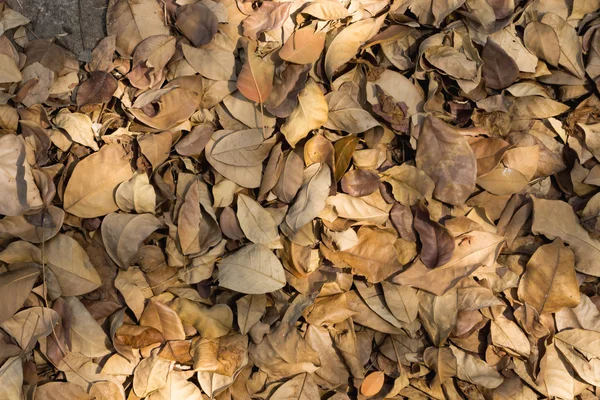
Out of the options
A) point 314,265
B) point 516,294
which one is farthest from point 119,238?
point 516,294

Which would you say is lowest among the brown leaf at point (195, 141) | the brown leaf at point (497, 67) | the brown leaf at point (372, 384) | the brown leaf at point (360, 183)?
the brown leaf at point (372, 384)

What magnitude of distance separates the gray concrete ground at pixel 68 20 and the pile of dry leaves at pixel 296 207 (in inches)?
1.3

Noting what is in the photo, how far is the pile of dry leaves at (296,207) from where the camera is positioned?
1.13 meters

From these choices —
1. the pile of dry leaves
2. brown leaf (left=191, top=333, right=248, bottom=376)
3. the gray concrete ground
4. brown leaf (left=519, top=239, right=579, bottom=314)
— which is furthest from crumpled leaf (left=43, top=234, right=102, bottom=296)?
brown leaf (left=519, top=239, right=579, bottom=314)

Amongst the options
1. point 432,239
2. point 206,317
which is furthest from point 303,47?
point 206,317

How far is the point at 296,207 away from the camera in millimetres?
1119

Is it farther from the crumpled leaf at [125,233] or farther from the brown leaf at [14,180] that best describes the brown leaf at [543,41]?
the brown leaf at [14,180]

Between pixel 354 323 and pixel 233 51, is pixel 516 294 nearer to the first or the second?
pixel 354 323

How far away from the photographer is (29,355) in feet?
3.78

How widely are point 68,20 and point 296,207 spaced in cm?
58

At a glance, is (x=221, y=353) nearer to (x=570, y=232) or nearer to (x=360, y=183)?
(x=360, y=183)

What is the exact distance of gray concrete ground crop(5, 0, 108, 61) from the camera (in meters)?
1.18

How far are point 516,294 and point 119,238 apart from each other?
30.3 inches

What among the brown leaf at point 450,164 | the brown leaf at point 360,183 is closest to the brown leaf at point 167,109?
the brown leaf at point 360,183
